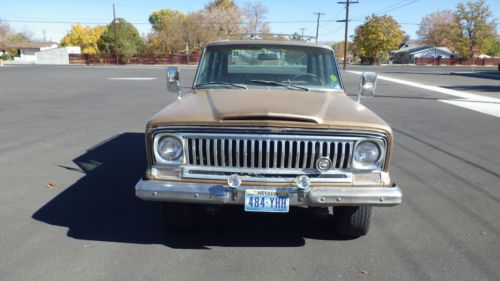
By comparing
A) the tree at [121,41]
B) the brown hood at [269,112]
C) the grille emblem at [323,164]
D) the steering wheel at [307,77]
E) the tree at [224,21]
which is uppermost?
the tree at [224,21]

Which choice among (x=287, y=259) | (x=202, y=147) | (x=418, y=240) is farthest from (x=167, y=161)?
(x=418, y=240)

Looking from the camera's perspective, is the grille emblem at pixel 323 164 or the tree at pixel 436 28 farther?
the tree at pixel 436 28

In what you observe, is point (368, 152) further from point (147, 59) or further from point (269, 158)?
point (147, 59)

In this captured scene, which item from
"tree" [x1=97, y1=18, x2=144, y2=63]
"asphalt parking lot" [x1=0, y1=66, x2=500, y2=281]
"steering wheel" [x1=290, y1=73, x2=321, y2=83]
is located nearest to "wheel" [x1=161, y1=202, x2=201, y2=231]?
"asphalt parking lot" [x1=0, y1=66, x2=500, y2=281]

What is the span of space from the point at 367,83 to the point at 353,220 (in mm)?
1754

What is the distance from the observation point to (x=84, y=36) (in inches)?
3629

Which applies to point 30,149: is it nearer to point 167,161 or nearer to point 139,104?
point 167,161

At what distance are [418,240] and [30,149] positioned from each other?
6.35m

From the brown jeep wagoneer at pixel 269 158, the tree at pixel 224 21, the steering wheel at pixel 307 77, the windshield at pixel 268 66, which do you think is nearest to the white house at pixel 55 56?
the tree at pixel 224 21

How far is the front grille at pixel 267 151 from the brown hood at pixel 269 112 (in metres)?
0.12

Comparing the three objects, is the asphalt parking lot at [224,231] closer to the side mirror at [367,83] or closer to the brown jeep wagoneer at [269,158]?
the brown jeep wagoneer at [269,158]

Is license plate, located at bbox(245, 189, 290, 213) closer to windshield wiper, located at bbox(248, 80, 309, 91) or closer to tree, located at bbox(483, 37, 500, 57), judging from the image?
windshield wiper, located at bbox(248, 80, 309, 91)

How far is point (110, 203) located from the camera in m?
4.99

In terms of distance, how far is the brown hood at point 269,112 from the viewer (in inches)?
134
